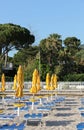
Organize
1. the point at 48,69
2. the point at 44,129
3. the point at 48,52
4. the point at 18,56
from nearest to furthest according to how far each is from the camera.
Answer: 1. the point at 44,129
2. the point at 48,69
3. the point at 48,52
4. the point at 18,56

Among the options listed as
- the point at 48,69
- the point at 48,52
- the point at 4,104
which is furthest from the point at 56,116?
the point at 48,52

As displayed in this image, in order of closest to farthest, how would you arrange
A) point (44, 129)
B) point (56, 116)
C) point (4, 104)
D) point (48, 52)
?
1. point (44, 129)
2. point (56, 116)
3. point (4, 104)
4. point (48, 52)

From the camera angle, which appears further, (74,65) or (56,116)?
(74,65)

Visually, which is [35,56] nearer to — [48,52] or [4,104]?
[48,52]

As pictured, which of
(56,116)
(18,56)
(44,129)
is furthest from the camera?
(18,56)

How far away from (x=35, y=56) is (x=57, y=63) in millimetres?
4382

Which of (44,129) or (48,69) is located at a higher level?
(48,69)

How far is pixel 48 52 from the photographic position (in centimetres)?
5838

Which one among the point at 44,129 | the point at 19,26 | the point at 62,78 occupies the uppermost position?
the point at 19,26

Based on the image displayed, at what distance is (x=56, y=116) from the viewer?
57.9 feet

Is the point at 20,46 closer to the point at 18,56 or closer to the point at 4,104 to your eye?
the point at 18,56

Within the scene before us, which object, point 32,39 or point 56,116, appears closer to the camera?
point 56,116

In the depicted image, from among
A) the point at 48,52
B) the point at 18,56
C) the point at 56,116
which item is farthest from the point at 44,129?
the point at 18,56

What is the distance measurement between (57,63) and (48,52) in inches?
104
